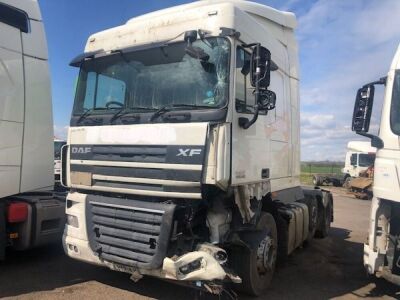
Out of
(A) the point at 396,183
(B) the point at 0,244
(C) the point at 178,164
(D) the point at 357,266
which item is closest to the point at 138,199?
(C) the point at 178,164

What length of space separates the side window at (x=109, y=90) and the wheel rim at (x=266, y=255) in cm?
260

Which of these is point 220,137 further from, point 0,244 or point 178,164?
point 0,244

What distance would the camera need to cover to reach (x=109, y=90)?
18.1ft

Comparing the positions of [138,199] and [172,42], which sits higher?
[172,42]

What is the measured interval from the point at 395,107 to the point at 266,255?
2.56 m

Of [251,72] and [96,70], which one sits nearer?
[251,72]

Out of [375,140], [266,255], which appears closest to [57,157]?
[266,255]

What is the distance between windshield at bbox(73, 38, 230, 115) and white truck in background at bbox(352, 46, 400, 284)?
2.04 m

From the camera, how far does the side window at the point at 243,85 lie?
16.1 feet

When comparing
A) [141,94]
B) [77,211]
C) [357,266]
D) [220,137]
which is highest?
[141,94]

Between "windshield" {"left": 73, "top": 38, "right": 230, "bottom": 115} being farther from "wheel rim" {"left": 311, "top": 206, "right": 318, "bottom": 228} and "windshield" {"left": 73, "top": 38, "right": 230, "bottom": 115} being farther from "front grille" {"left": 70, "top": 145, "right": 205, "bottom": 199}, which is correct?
"wheel rim" {"left": 311, "top": 206, "right": 318, "bottom": 228}

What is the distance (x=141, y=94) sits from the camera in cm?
526

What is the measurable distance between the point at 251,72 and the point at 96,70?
7.19ft

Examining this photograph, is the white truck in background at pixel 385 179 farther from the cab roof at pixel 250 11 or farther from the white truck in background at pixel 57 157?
the white truck in background at pixel 57 157
